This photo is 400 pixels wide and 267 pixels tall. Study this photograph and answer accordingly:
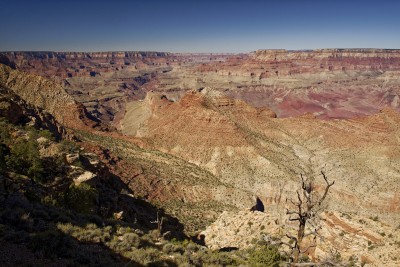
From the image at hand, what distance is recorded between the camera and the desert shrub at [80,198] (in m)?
26.5

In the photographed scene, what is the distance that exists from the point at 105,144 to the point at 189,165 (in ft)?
55.8

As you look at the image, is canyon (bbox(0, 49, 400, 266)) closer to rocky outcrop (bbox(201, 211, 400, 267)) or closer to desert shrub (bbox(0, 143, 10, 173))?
rocky outcrop (bbox(201, 211, 400, 267))

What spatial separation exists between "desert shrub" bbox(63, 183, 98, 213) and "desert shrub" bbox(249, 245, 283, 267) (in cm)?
1369

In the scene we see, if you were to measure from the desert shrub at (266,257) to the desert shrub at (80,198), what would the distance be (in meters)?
13.7

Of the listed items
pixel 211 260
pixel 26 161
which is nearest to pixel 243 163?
pixel 26 161

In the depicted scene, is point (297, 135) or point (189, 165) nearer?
point (189, 165)

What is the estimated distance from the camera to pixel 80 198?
89.6ft

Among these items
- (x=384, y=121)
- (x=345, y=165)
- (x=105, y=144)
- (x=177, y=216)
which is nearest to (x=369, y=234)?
(x=177, y=216)

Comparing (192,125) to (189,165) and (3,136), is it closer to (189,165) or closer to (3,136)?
(189,165)

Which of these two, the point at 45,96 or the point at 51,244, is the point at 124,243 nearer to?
the point at 51,244

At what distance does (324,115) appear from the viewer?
7721 inches

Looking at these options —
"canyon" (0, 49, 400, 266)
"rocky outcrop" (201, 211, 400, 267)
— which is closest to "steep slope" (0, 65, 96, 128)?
"canyon" (0, 49, 400, 266)

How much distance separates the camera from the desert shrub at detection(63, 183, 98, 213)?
26516 millimetres

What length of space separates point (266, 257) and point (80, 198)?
1539 centimetres
